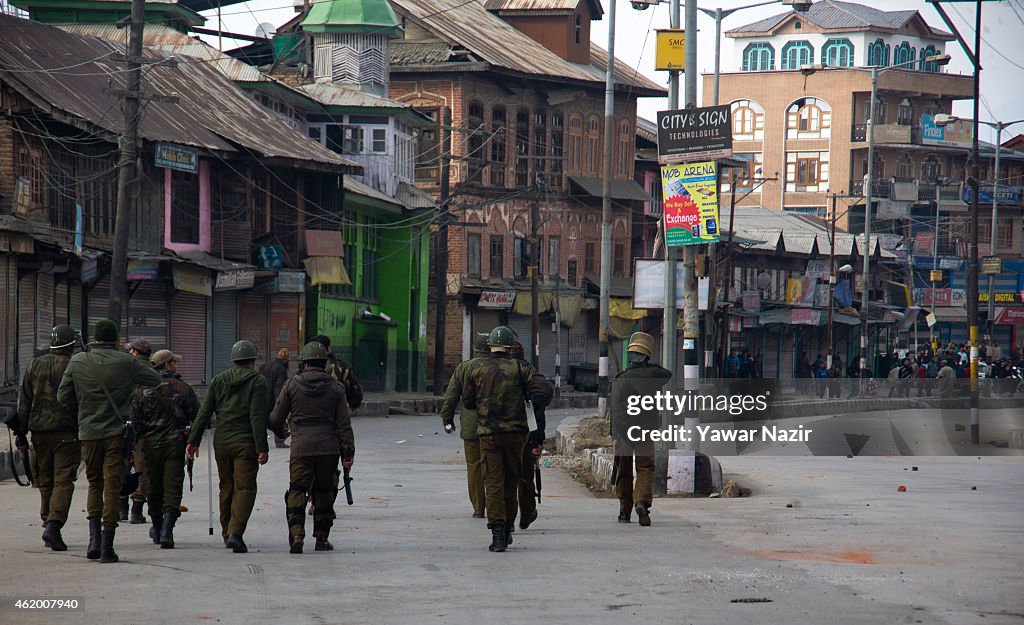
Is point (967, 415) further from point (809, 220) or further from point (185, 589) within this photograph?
point (809, 220)

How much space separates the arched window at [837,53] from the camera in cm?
9475

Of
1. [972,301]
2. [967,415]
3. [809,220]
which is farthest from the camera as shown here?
[809,220]

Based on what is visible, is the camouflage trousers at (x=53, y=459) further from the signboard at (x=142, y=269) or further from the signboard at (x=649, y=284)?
the signboard at (x=142, y=269)

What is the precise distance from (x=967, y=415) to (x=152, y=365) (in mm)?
32897

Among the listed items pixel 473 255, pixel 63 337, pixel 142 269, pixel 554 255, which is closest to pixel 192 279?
pixel 142 269

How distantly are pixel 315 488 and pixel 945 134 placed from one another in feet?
285

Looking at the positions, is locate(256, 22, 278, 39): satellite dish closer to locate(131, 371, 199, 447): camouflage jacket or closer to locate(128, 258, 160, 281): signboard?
locate(128, 258, 160, 281): signboard

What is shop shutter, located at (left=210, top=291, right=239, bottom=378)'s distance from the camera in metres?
39.1

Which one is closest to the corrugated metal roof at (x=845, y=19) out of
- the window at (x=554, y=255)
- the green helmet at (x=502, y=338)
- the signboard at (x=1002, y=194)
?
the signboard at (x=1002, y=194)

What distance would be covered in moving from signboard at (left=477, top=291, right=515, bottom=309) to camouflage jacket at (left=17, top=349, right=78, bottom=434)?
43736 mm

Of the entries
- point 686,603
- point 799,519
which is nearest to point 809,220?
point 799,519

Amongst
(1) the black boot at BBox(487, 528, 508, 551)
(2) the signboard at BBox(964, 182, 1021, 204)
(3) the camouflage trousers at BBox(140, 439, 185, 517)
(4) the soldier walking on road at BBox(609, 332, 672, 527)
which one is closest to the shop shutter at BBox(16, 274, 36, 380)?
(3) the camouflage trousers at BBox(140, 439, 185, 517)

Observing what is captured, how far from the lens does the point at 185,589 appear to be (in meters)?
9.18

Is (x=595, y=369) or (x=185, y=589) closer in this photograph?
(x=185, y=589)
